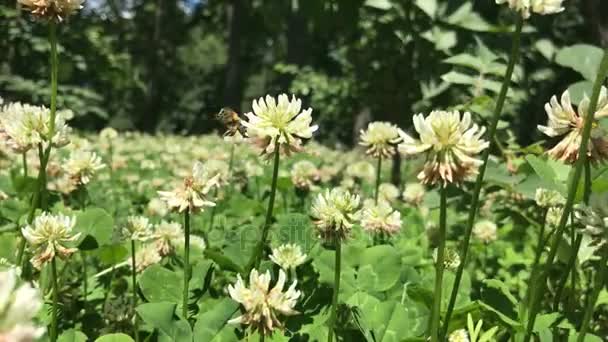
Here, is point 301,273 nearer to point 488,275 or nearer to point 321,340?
point 321,340

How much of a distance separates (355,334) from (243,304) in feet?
1.12

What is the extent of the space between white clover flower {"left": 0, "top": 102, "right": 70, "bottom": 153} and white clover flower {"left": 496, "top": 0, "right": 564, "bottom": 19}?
765 mm

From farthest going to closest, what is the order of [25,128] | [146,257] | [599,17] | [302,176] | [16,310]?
[599,17] < [302,176] < [146,257] < [25,128] < [16,310]

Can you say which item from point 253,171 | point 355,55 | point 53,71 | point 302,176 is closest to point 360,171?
point 253,171

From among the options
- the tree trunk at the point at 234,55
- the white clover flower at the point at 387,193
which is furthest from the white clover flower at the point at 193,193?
the tree trunk at the point at 234,55

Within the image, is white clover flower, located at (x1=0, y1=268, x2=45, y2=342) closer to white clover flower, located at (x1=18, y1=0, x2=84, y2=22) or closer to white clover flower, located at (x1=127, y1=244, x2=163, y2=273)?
white clover flower, located at (x1=18, y1=0, x2=84, y2=22)

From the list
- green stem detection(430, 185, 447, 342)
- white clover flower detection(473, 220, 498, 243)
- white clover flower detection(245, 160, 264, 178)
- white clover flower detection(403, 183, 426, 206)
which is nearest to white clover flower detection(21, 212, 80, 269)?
green stem detection(430, 185, 447, 342)

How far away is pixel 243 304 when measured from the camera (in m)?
1.05

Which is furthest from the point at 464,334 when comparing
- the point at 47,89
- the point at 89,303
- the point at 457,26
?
the point at 47,89

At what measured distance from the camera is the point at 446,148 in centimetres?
93

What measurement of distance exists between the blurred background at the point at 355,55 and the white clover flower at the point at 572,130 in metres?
0.75

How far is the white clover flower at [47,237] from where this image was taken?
119 cm

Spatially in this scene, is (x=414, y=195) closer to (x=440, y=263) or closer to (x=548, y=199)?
(x=548, y=199)

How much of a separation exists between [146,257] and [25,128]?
482 millimetres
